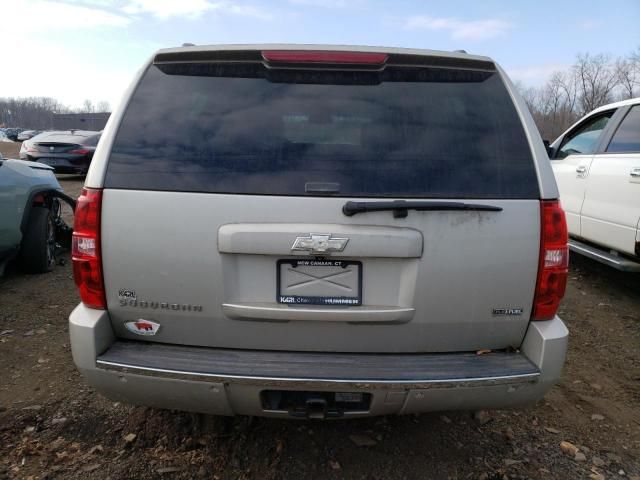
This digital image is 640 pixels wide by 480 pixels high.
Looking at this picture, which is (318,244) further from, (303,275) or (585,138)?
(585,138)

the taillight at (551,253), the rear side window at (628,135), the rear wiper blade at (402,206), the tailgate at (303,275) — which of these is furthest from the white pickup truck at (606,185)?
the rear wiper blade at (402,206)

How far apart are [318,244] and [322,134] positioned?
1.85 feet

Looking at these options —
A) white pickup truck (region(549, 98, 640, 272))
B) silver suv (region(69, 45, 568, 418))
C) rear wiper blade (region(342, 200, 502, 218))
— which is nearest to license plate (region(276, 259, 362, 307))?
silver suv (region(69, 45, 568, 418))

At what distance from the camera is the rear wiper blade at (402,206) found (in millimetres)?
2002

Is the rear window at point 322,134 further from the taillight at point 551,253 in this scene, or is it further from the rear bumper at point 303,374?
the rear bumper at point 303,374

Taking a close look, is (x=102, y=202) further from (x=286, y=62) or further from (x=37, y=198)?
(x=37, y=198)

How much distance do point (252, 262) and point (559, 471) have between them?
197 centimetres

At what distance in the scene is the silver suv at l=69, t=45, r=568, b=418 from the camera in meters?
2.03

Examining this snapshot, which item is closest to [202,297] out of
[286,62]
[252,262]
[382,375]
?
[252,262]

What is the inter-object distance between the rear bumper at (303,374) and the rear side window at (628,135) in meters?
3.68

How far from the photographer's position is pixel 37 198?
17.9ft

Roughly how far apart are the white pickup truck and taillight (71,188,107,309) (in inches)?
177

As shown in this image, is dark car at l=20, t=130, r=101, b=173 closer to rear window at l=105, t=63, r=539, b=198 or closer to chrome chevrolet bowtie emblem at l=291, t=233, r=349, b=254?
rear window at l=105, t=63, r=539, b=198

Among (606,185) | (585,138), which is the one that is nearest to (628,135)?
(606,185)
